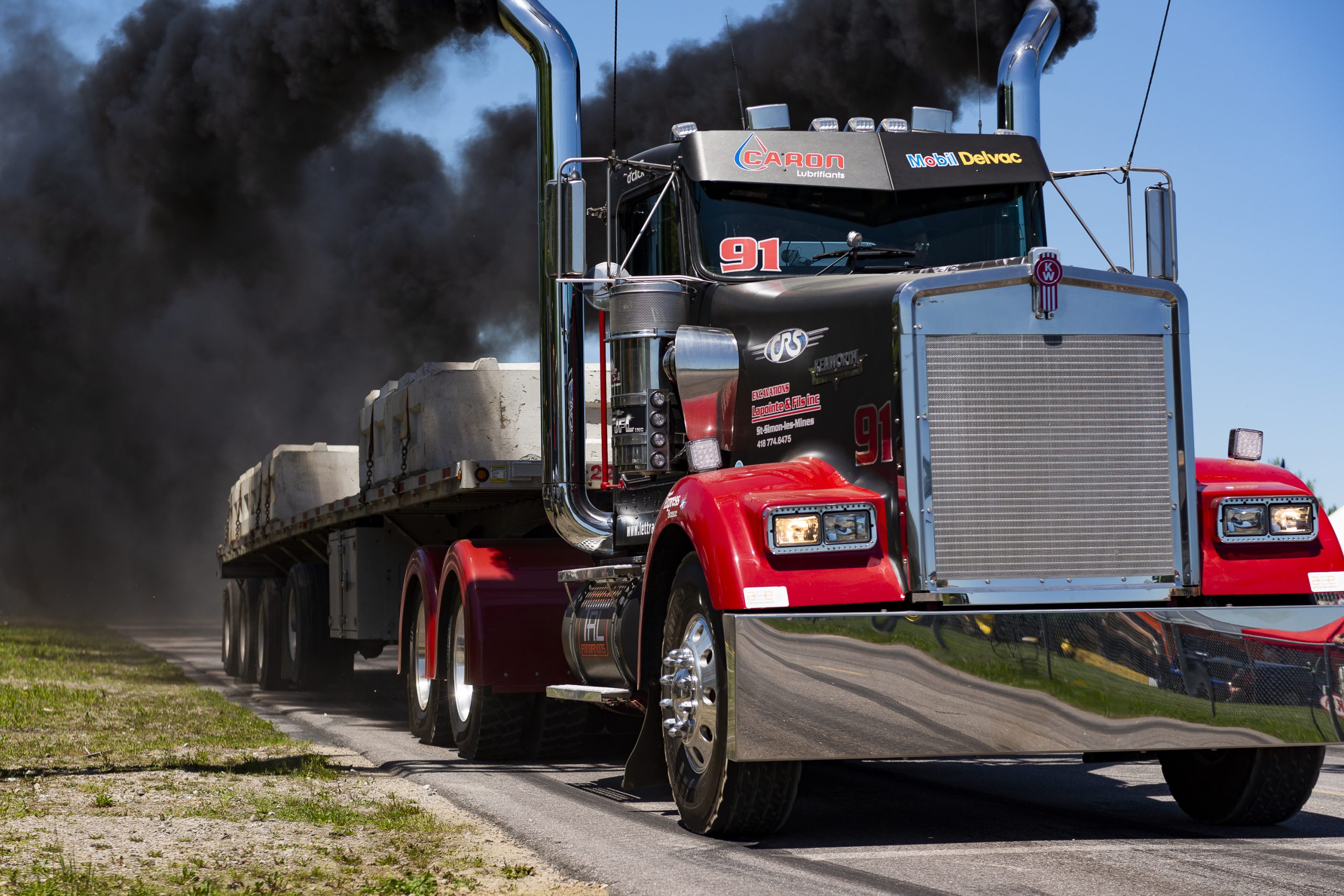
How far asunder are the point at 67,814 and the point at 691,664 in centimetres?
286

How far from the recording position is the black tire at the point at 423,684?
35.7 feet

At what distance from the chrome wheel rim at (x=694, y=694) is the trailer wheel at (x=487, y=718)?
128 inches

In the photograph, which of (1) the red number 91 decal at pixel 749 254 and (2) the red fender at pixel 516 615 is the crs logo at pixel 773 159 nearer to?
(1) the red number 91 decal at pixel 749 254

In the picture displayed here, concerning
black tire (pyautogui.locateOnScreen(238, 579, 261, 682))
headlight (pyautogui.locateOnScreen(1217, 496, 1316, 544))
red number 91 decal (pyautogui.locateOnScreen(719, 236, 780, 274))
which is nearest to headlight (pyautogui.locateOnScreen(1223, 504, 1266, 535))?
headlight (pyautogui.locateOnScreen(1217, 496, 1316, 544))

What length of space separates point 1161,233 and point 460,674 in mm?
5059

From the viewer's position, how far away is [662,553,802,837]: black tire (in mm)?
6496

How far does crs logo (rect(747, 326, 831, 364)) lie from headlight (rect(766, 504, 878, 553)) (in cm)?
101

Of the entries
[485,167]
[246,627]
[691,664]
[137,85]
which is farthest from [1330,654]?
[137,85]

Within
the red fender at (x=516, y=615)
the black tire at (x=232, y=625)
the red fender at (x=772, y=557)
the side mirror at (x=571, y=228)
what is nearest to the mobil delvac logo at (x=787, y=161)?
the side mirror at (x=571, y=228)

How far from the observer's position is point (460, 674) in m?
10.6

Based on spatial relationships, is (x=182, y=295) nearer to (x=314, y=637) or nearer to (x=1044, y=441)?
(x=314, y=637)

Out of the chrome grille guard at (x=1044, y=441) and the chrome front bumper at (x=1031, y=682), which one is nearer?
the chrome front bumper at (x=1031, y=682)

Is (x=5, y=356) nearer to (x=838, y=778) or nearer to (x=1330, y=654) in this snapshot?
(x=838, y=778)

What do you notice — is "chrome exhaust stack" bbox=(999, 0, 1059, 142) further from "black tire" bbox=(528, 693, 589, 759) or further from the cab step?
"black tire" bbox=(528, 693, 589, 759)
